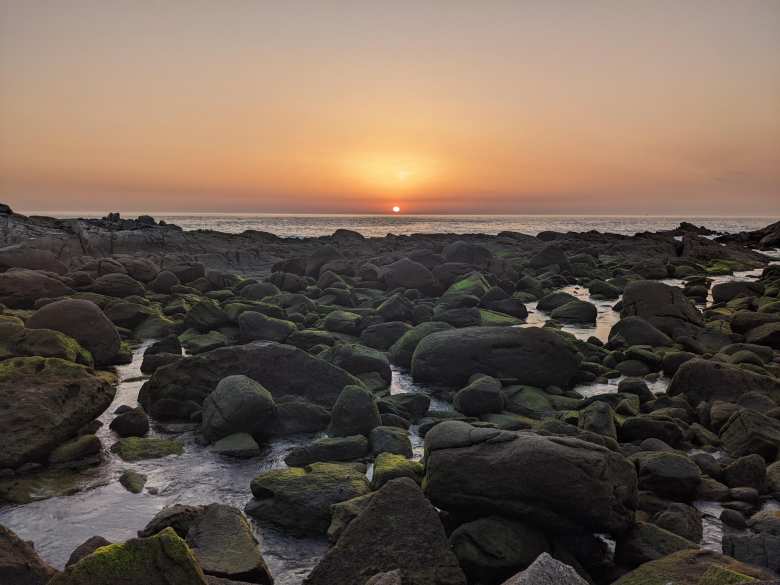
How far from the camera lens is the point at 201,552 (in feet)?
15.1

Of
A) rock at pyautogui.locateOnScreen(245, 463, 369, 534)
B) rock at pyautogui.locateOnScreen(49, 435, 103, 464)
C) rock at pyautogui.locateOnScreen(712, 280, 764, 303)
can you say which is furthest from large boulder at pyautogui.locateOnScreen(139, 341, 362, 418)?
rock at pyautogui.locateOnScreen(712, 280, 764, 303)

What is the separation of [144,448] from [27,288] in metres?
10.1

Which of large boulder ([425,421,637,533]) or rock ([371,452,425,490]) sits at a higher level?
large boulder ([425,421,637,533])

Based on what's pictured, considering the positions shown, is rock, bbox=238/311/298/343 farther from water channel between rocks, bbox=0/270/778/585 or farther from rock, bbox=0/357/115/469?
rock, bbox=0/357/115/469

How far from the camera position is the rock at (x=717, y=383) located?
29.9 ft

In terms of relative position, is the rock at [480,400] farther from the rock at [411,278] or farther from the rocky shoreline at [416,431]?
the rock at [411,278]

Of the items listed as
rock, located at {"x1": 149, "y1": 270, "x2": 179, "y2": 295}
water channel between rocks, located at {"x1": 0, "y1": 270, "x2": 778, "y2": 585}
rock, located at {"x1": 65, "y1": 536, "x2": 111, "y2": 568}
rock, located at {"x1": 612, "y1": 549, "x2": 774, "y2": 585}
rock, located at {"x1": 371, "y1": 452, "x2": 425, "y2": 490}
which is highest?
rock, located at {"x1": 149, "y1": 270, "x2": 179, "y2": 295}

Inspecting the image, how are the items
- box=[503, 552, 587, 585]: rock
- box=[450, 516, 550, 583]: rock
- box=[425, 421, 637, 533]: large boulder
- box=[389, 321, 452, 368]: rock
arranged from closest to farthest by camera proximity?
box=[503, 552, 587, 585]: rock < box=[450, 516, 550, 583]: rock < box=[425, 421, 637, 533]: large boulder < box=[389, 321, 452, 368]: rock

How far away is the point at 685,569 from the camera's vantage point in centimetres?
405

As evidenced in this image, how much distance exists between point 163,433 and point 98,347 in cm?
393

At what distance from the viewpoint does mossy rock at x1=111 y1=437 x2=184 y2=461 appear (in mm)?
7141

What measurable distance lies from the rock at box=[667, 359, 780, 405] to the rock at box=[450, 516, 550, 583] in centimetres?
574

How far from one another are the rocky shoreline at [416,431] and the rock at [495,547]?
2cm

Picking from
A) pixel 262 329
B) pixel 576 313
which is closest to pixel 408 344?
pixel 262 329
